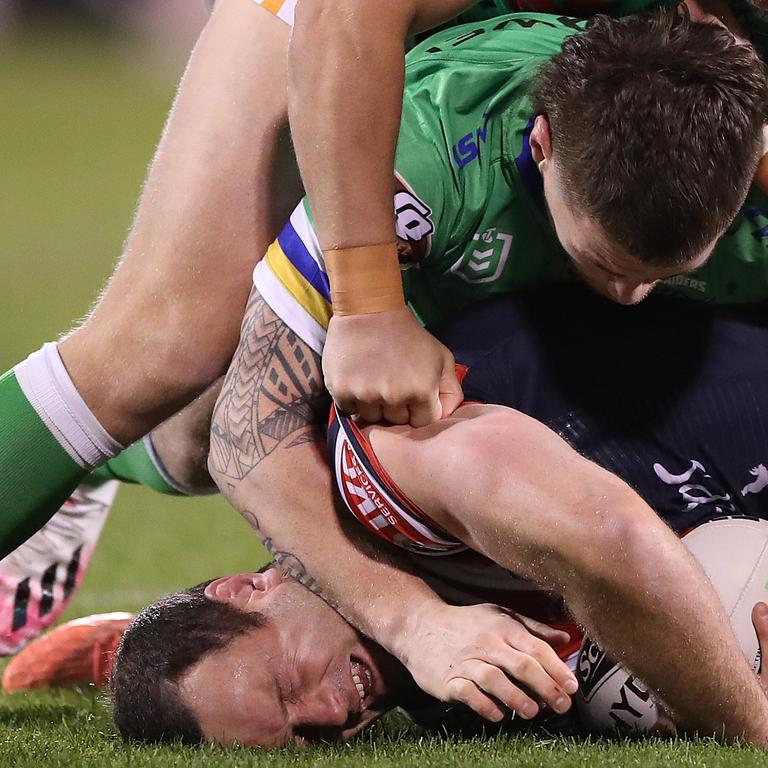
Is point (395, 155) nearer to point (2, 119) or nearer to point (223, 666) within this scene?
point (223, 666)

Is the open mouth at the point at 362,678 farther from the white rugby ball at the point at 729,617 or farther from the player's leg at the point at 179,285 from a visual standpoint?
the player's leg at the point at 179,285

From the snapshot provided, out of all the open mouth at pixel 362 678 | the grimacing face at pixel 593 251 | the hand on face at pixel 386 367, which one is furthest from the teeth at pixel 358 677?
the grimacing face at pixel 593 251

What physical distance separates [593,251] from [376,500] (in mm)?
537

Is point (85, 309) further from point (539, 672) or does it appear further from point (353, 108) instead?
point (539, 672)

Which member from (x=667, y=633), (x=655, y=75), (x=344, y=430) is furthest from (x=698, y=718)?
(x=655, y=75)

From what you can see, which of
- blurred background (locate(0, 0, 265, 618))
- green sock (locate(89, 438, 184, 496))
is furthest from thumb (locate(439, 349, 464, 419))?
blurred background (locate(0, 0, 265, 618))

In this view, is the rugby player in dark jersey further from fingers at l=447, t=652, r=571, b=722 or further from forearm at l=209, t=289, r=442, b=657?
fingers at l=447, t=652, r=571, b=722

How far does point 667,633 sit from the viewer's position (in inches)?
87.5

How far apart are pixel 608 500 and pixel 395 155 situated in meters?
0.69

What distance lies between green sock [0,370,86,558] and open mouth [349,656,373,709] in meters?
0.75

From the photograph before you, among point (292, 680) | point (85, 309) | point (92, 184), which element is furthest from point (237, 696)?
point (92, 184)

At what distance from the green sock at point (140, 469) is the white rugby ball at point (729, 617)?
4.53 feet

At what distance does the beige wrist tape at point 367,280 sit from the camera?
2381mm

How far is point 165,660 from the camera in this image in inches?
103
